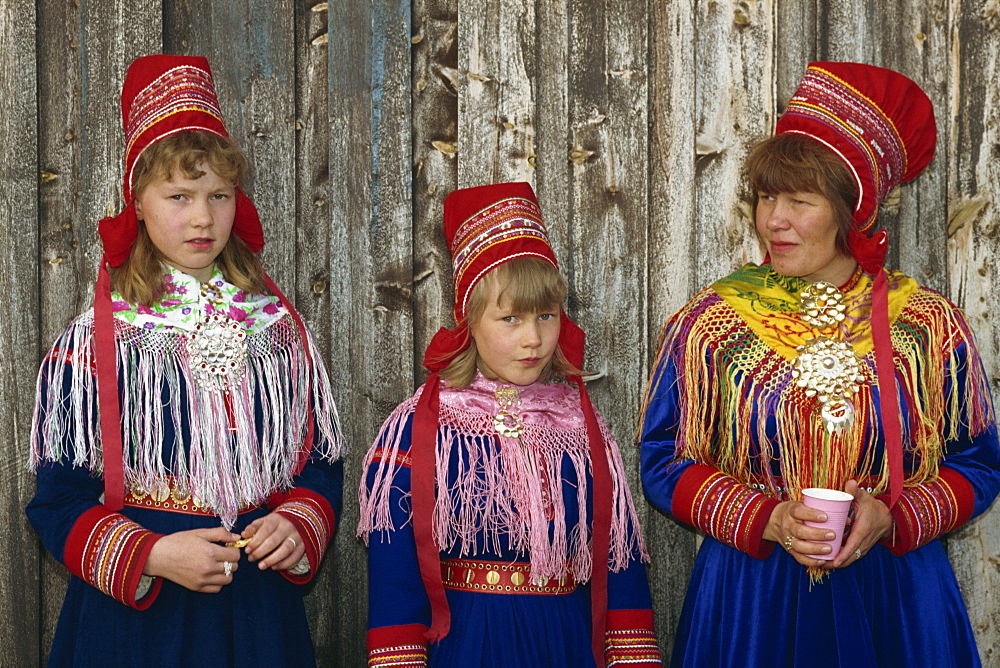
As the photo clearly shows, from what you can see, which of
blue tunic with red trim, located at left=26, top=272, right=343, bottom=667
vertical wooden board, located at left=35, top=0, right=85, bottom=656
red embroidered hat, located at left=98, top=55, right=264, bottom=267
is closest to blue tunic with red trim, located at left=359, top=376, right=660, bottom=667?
blue tunic with red trim, located at left=26, top=272, right=343, bottom=667

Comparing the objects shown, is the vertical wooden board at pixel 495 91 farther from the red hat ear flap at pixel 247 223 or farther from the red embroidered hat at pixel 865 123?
the red embroidered hat at pixel 865 123

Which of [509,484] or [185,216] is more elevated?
[185,216]

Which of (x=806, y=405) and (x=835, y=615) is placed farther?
(x=806, y=405)

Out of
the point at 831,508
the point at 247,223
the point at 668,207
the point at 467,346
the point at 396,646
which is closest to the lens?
the point at 831,508

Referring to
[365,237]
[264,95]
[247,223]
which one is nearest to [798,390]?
[365,237]

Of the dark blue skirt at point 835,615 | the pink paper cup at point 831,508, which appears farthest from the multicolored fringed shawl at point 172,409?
the pink paper cup at point 831,508

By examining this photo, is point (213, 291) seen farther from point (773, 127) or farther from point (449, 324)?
point (773, 127)

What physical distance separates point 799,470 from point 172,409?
5.18ft

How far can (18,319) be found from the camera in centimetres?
311

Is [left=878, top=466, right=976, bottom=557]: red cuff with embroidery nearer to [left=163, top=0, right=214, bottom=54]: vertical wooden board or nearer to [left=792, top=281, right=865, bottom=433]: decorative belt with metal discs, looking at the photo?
[left=792, top=281, right=865, bottom=433]: decorative belt with metal discs

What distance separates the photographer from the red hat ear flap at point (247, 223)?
283cm

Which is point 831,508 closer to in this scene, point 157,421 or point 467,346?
point 467,346

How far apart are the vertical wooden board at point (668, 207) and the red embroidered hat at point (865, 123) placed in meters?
0.54

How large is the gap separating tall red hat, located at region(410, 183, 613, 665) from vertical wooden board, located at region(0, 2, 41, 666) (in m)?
1.31
